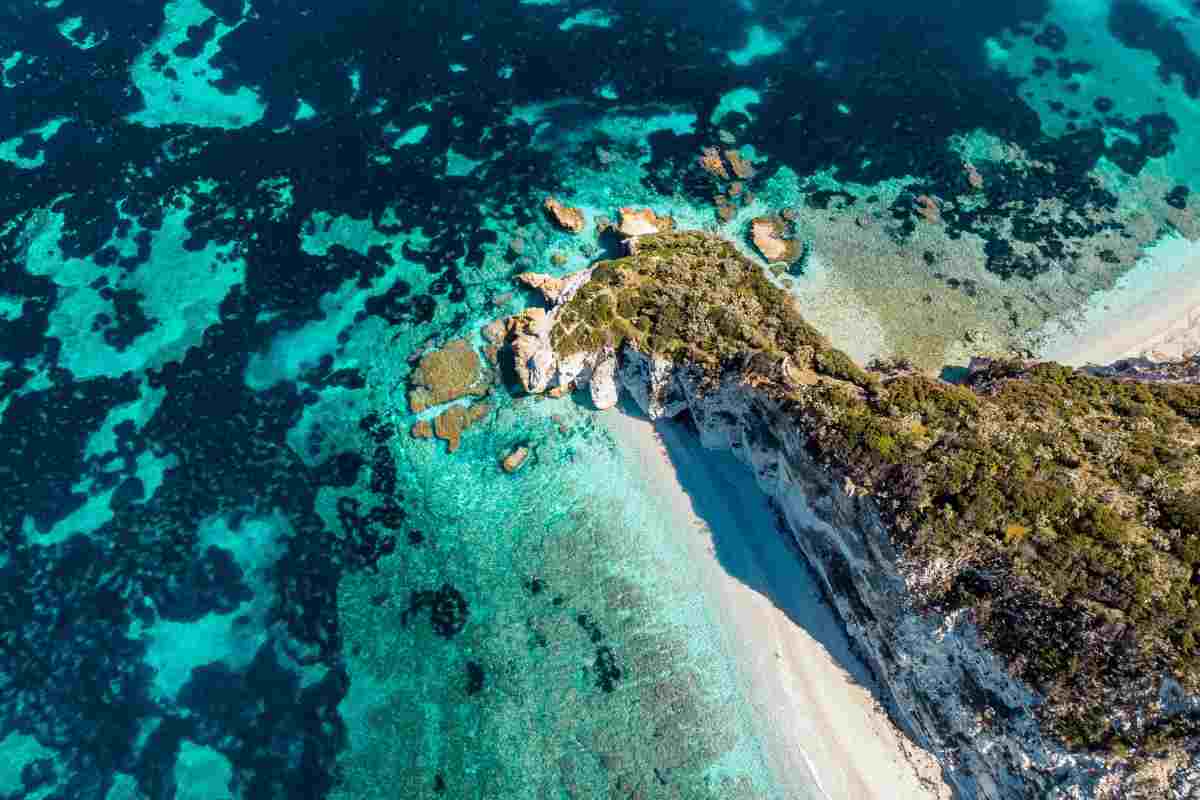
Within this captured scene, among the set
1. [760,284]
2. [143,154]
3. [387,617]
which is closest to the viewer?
[387,617]

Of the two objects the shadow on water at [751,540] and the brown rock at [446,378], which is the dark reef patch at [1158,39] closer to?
the shadow on water at [751,540]

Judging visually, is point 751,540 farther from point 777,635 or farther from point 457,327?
point 457,327

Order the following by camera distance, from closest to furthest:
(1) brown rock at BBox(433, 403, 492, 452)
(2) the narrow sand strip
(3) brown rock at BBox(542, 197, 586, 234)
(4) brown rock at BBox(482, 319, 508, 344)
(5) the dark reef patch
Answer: (1) brown rock at BBox(433, 403, 492, 452)
(2) the narrow sand strip
(4) brown rock at BBox(482, 319, 508, 344)
(3) brown rock at BBox(542, 197, 586, 234)
(5) the dark reef patch

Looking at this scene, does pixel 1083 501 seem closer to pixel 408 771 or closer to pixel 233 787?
pixel 408 771

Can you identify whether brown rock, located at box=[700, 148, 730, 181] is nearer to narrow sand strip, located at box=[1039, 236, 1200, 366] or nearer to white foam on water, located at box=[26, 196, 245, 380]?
narrow sand strip, located at box=[1039, 236, 1200, 366]

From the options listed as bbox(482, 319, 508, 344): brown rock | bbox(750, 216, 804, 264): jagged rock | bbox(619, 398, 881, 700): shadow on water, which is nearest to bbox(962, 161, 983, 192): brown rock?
bbox(750, 216, 804, 264): jagged rock

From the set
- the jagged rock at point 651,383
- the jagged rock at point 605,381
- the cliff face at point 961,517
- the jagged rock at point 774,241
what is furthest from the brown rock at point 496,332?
the jagged rock at point 774,241

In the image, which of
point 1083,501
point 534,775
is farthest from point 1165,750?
point 534,775
